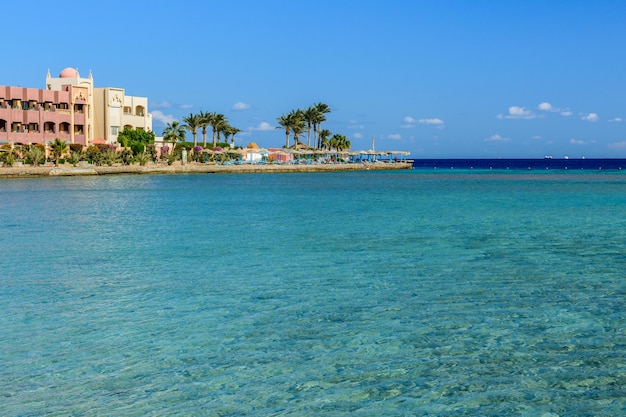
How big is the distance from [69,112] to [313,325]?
86552 mm

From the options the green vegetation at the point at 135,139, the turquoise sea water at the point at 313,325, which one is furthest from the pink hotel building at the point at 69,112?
the turquoise sea water at the point at 313,325

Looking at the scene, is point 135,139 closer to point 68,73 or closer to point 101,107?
point 101,107

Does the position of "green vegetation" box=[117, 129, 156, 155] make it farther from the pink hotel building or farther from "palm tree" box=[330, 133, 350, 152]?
"palm tree" box=[330, 133, 350, 152]

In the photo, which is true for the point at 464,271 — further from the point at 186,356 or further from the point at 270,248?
the point at 186,356

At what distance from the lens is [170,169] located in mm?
88812

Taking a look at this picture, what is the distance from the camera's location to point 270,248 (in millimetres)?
19406

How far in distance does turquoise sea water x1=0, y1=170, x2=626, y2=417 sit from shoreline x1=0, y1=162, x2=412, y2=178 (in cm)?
5234

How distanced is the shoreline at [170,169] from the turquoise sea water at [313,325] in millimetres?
52336

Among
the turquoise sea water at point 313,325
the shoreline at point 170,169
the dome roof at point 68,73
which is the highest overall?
the dome roof at point 68,73

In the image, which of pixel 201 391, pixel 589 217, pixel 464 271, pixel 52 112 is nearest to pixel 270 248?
pixel 464 271

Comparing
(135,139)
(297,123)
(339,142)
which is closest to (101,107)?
(135,139)

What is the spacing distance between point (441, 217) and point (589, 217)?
637 cm

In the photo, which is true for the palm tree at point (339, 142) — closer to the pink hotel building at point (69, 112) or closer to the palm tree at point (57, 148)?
the pink hotel building at point (69, 112)

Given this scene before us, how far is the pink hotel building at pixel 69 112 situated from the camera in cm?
8412
